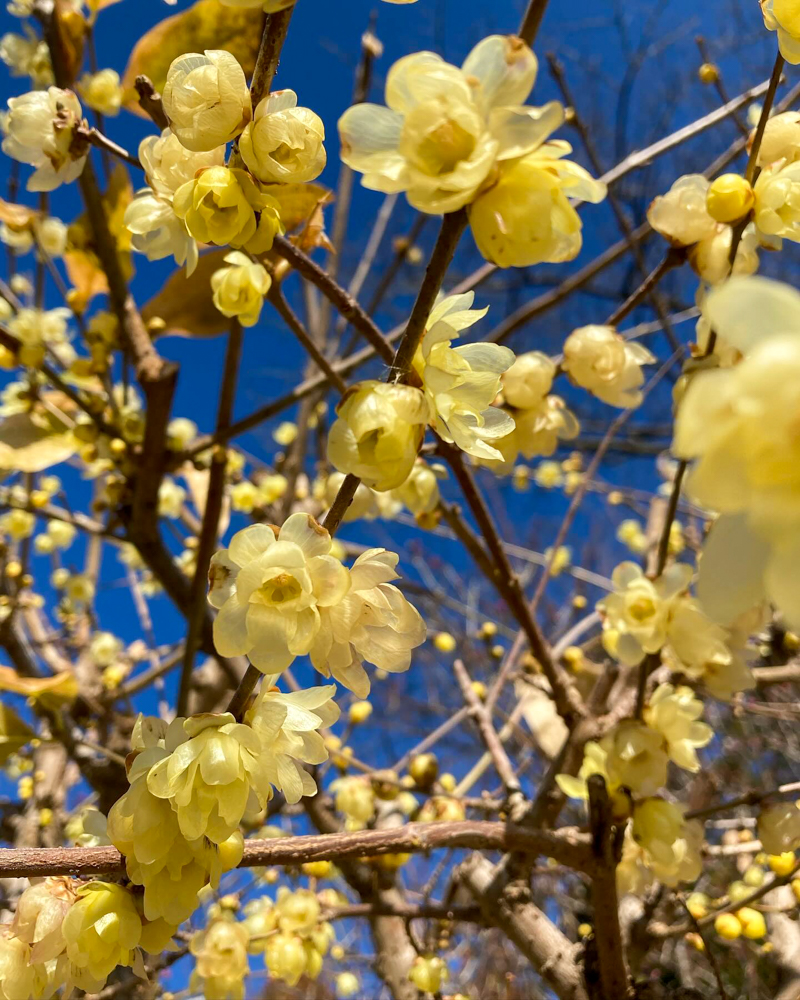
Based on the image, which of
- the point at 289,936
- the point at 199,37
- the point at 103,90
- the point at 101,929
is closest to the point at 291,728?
the point at 101,929

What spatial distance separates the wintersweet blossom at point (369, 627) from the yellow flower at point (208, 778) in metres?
0.07

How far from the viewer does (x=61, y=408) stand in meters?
1.23

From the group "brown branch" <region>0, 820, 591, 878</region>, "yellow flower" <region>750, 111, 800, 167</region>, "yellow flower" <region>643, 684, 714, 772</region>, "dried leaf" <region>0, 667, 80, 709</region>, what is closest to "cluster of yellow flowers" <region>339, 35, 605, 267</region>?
"yellow flower" <region>750, 111, 800, 167</region>

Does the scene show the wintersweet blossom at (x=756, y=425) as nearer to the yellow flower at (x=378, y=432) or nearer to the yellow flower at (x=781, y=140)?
the yellow flower at (x=378, y=432)

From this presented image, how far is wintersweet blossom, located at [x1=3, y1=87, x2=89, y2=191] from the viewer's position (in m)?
0.56

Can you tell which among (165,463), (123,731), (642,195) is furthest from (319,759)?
(642,195)

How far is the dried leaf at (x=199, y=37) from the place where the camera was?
0.79m

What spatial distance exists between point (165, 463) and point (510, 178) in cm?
91

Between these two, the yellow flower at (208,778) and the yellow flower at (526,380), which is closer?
the yellow flower at (208,778)

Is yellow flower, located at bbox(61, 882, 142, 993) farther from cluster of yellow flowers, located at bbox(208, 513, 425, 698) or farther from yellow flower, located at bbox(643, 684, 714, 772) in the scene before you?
yellow flower, located at bbox(643, 684, 714, 772)

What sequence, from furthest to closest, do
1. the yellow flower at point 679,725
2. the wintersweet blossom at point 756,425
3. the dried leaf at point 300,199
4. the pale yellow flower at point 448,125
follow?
the yellow flower at point 679,725, the dried leaf at point 300,199, the pale yellow flower at point 448,125, the wintersweet blossom at point 756,425

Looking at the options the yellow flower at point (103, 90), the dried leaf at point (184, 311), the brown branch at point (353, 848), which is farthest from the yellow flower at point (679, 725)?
the yellow flower at point (103, 90)

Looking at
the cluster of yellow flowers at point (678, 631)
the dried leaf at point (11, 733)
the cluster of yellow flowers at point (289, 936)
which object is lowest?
the cluster of yellow flowers at point (289, 936)

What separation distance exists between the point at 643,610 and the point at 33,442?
3.15 feet
